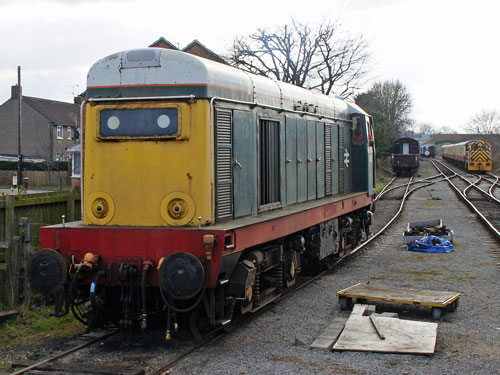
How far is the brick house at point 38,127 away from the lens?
50.3 m

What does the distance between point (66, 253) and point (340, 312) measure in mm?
3669

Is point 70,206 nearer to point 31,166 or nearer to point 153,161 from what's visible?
point 153,161

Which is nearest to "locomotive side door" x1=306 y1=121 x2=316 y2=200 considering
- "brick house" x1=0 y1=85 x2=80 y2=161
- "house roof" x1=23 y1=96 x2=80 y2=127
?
"brick house" x1=0 y1=85 x2=80 y2=161

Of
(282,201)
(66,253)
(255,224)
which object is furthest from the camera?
(282,201)

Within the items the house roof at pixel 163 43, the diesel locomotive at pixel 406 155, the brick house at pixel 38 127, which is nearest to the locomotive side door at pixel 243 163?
the house roof at pixel 163 43

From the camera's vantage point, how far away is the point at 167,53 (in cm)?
677

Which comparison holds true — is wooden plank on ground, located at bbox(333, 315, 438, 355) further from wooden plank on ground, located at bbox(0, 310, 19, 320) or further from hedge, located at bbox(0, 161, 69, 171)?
hedge, located at bbox(0, 161, 69, 171)

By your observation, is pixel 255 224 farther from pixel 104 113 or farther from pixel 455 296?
pixel 455 296

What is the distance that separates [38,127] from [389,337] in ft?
160

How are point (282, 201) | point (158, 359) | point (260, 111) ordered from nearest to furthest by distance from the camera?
point (158, 359) < point (260, 111) < point (282, 201)

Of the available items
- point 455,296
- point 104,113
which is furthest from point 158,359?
point 455,296

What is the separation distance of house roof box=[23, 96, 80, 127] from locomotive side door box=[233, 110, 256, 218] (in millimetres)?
44553

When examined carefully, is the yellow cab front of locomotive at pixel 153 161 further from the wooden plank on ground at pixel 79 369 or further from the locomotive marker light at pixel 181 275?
the wooden plank on ground at pixel 79 369

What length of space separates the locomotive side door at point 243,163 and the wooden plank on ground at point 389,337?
77.5 inches
